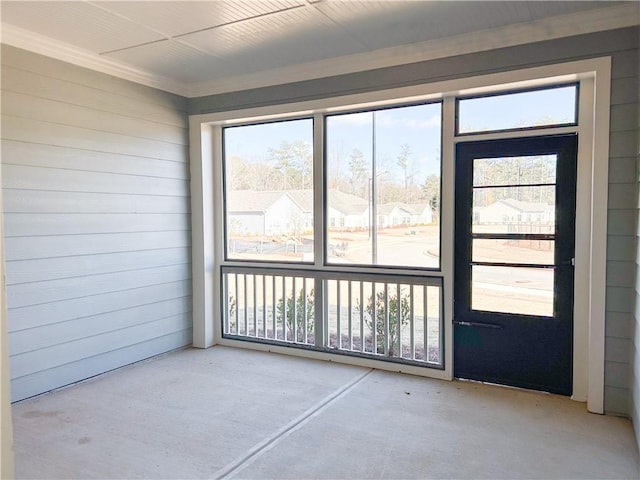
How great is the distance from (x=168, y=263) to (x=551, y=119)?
3.54 m

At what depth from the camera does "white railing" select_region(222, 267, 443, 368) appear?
13.2ft

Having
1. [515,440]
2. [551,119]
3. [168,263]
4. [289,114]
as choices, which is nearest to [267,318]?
[168,263]

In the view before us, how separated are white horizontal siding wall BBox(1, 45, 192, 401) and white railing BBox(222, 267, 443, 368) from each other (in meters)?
0.63

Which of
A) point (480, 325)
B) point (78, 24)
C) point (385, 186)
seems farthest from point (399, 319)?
point (78, 24)

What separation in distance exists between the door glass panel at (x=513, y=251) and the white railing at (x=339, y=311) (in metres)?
0.41

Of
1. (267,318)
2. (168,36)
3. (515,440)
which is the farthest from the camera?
(267,318)

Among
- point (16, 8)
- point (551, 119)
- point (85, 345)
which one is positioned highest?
point (16, 8)

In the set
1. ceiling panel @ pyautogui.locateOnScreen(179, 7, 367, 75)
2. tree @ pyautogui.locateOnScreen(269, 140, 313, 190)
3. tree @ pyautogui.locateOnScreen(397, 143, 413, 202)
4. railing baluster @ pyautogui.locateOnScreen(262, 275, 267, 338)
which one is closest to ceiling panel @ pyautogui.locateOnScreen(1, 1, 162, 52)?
ceiling panel @ pyautogui.locateOnScreen(179, 7, 367, 75)

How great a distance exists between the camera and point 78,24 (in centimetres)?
326

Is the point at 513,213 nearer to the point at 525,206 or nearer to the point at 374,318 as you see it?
the point at 525,206

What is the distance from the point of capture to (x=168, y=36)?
11.4 feet

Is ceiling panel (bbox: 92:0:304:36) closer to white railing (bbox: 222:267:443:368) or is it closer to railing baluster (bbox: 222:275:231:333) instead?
white railing (bbox: 222:267:443:368)

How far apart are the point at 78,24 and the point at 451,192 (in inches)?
116

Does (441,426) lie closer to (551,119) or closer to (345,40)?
(551,119)
